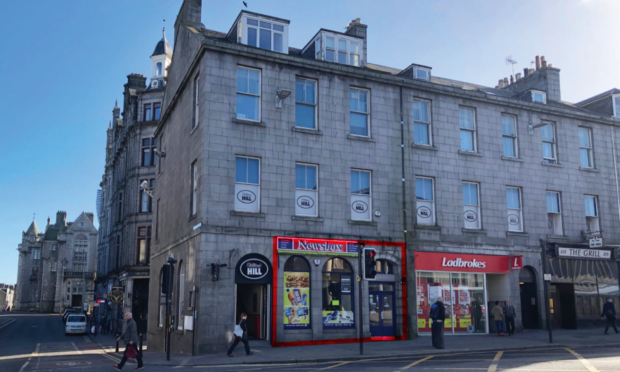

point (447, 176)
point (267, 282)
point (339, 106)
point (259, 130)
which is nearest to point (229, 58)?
point (259, 130)

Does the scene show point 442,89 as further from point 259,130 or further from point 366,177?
point 259,130

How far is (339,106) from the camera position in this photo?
2309 cm

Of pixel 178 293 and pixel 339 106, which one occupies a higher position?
pixel 339 106

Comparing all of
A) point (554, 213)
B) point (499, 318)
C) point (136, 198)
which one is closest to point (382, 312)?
point (499, 318)

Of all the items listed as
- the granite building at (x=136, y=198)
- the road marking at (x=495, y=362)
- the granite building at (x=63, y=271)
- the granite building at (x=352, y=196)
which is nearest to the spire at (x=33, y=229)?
the granite building at (x=63, y=271)

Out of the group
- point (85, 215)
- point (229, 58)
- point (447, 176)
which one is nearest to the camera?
point (229, 58)

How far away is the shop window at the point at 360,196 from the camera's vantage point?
2272cm

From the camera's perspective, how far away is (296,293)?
68.2ft

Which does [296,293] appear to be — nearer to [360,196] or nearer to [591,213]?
[360,196]

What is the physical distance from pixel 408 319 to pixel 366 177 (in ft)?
20.5

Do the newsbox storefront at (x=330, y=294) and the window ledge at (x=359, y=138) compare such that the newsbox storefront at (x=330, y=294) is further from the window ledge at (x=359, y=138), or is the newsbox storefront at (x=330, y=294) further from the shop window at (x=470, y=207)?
the window ledge at (x=359, y=138)

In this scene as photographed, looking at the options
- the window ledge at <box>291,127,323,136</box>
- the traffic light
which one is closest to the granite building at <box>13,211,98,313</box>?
the window ledge at <box>291,127,323,136</box>

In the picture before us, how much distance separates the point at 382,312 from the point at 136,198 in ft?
97.2

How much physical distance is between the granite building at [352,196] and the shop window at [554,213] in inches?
3.0
